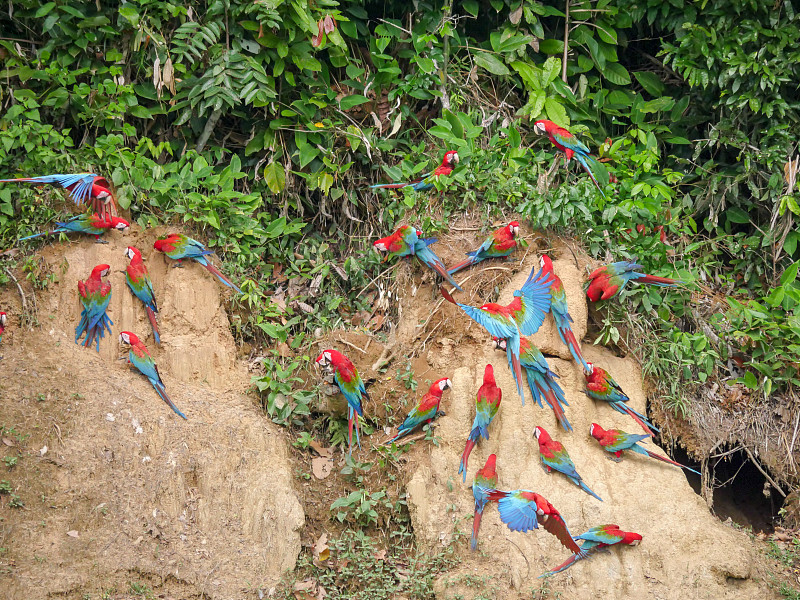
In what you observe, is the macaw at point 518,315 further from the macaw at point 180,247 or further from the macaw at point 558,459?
the macaw at point 180,247

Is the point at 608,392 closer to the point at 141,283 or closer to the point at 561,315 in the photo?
the point at 561,315

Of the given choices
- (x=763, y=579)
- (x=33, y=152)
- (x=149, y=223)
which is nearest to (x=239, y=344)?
(x=149, y=223)

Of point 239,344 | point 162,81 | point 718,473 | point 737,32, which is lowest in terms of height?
point 718,473

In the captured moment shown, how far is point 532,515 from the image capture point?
3.99 meters

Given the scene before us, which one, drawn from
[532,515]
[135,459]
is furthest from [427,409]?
[135,459]

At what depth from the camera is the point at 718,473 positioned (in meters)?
5.74

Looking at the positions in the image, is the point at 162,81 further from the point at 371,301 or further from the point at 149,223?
the point at 371,301

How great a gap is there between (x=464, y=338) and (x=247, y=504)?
1639 mm

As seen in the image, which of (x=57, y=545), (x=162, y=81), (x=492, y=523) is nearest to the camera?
(x=57, y=545)

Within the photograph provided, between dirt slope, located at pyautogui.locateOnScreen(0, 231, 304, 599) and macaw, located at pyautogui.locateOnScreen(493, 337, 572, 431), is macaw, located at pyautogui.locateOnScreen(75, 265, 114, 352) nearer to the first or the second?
dirt slope, located at pyautogui.locateOnScreen(0, 231, 304, 599)

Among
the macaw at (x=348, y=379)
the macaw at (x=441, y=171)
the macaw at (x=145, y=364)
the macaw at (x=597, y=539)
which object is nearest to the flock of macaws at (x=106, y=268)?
the macaw at (x=145, y=364)

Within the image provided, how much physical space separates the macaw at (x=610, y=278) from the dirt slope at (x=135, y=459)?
2.23m

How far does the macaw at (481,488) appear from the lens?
4.19 meters

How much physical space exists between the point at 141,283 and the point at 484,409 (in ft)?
7.28
